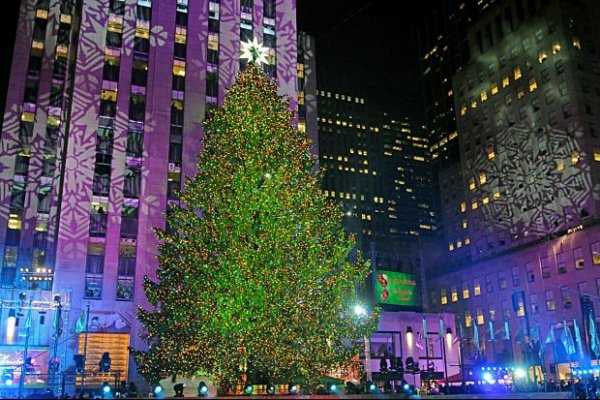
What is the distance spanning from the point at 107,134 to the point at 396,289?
31.0 meters

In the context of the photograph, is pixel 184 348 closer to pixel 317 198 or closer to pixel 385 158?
pixel 317 198

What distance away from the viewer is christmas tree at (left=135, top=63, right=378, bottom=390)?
75.9ft

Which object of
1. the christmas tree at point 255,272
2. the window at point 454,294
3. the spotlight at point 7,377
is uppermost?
the window at point 454,294

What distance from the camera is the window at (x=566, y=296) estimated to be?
68.9 metres

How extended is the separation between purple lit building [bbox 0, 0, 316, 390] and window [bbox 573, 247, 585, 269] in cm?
4040

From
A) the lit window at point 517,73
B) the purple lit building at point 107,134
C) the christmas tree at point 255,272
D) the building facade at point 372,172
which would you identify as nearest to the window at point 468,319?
the lit window at point 517,73

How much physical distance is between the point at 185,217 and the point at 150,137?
23.7 m

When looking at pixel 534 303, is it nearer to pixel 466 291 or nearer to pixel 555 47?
pixel 466 291

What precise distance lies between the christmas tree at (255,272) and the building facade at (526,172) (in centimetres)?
4699

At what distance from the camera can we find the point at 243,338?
22.8 metres

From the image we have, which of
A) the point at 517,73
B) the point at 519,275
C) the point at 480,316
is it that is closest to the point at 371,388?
the point at 519,275

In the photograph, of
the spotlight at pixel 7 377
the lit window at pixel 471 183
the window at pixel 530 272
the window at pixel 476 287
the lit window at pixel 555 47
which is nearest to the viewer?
the spotlight at pixel 7 377

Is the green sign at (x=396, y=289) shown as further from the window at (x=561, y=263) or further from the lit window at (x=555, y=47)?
the lit window at (x=555, y=47)

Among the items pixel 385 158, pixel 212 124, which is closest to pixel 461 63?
pixel 385 158
